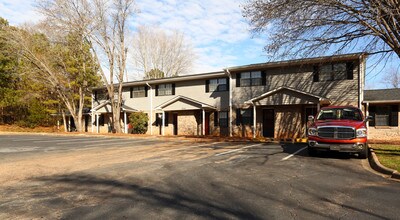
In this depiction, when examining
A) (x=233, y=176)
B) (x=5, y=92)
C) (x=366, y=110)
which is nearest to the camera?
(x=233, y=176)

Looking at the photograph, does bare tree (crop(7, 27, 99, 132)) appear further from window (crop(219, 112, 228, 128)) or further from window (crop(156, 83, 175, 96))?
window (crop(219, 112, 228, 128))

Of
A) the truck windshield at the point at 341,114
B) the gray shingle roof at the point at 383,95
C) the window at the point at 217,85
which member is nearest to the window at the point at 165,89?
the window at the point at 217,85

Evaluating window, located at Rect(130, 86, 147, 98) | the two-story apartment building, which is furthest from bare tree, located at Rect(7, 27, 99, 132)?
the two-story apartment building

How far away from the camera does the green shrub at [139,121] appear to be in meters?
26.7

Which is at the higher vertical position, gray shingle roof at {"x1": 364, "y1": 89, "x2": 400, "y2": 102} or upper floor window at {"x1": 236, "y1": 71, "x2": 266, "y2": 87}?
upper floor window at {"x1": 236, "y1": 71, "x2": 266, "y2": 87}

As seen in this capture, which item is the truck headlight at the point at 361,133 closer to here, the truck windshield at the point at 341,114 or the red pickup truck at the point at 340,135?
the red pickup truck at the point at 340,135

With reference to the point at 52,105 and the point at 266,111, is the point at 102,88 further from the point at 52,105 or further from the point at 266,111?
the point at 266,111

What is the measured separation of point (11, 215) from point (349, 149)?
9579 millimetres

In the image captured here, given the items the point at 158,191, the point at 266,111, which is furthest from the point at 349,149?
the point at 266,111

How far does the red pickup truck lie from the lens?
9.38 m

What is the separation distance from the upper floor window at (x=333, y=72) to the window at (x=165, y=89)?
42.7ft

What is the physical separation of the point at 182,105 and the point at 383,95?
15145 millimetres

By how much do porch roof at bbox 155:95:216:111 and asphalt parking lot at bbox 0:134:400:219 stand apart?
14.1 m

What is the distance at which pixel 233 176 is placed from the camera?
22.9 ft
